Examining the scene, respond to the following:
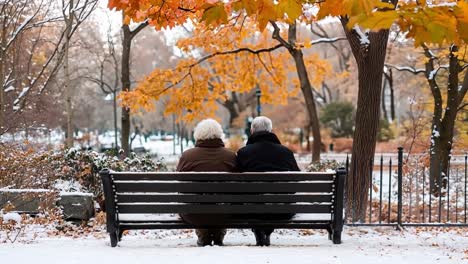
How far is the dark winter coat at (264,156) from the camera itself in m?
5.86

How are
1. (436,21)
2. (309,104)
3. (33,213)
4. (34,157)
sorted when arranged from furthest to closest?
(309,104)
(34,157)
(33,213)
(436,21)

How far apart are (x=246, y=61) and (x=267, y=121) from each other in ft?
38.1

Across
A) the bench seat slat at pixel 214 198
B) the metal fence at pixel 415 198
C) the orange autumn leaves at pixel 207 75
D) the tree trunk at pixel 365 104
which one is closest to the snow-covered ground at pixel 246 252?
the bench seat slat at pixel 214 198

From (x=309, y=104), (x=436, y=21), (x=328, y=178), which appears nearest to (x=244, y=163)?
(x=328, y=178)

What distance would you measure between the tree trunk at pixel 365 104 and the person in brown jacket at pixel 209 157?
10.7 feet

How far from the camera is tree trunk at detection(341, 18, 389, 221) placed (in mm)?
8500

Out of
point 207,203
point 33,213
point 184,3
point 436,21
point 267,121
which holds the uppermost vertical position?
point 184,3

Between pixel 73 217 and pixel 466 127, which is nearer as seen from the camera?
pixel 73 217

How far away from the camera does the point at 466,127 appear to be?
70.2ft

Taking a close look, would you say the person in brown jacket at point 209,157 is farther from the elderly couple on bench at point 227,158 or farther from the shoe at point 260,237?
the shoe at point 260,237

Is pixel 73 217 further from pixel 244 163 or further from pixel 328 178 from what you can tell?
pixel 328 178

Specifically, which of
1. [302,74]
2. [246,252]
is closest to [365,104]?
[246,252]

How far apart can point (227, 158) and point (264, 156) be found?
0.41 metres

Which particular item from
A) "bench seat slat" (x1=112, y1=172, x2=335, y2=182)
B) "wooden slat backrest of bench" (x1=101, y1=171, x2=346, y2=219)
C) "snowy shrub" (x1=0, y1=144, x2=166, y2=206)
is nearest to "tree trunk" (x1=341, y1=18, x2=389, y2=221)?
"wooden slat backrest of bench" (x1=101, y1=171, x2=346, y2=219)
